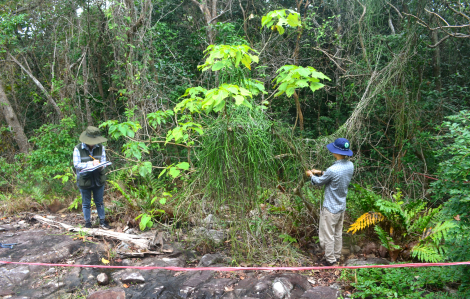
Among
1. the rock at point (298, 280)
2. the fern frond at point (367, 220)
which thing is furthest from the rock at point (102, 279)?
the fern frond at point (367, 220)

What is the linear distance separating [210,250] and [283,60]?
18.7ft

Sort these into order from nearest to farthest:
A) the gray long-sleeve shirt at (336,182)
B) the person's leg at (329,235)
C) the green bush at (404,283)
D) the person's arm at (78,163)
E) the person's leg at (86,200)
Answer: the green bush at (404,283), the gray long-sleeve shirt at (336,182), the person's leg at (329,235), the person's arm at (78,163), the person's leg at (86,200)

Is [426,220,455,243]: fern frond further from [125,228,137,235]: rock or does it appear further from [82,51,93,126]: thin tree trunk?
[82,51,93,126]: thin tree trunk

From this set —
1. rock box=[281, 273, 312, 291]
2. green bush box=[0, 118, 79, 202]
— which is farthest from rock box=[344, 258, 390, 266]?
green bush box=[0, 118, 79, 202]

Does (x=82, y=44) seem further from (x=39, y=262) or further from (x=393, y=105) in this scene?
(x=393, y=105)

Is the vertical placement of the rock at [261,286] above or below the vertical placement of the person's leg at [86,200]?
below

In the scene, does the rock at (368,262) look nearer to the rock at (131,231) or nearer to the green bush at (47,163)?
the rock at (131,231)

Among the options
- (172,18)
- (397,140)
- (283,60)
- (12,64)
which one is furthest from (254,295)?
(12,64)

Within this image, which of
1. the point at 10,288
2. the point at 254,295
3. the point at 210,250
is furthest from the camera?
the point at 210,250

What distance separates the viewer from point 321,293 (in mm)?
3422

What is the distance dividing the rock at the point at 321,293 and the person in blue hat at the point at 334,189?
2.18ft

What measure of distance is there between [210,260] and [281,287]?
116 cm

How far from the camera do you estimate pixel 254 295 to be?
11.2ft

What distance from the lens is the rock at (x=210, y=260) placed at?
420 cm
